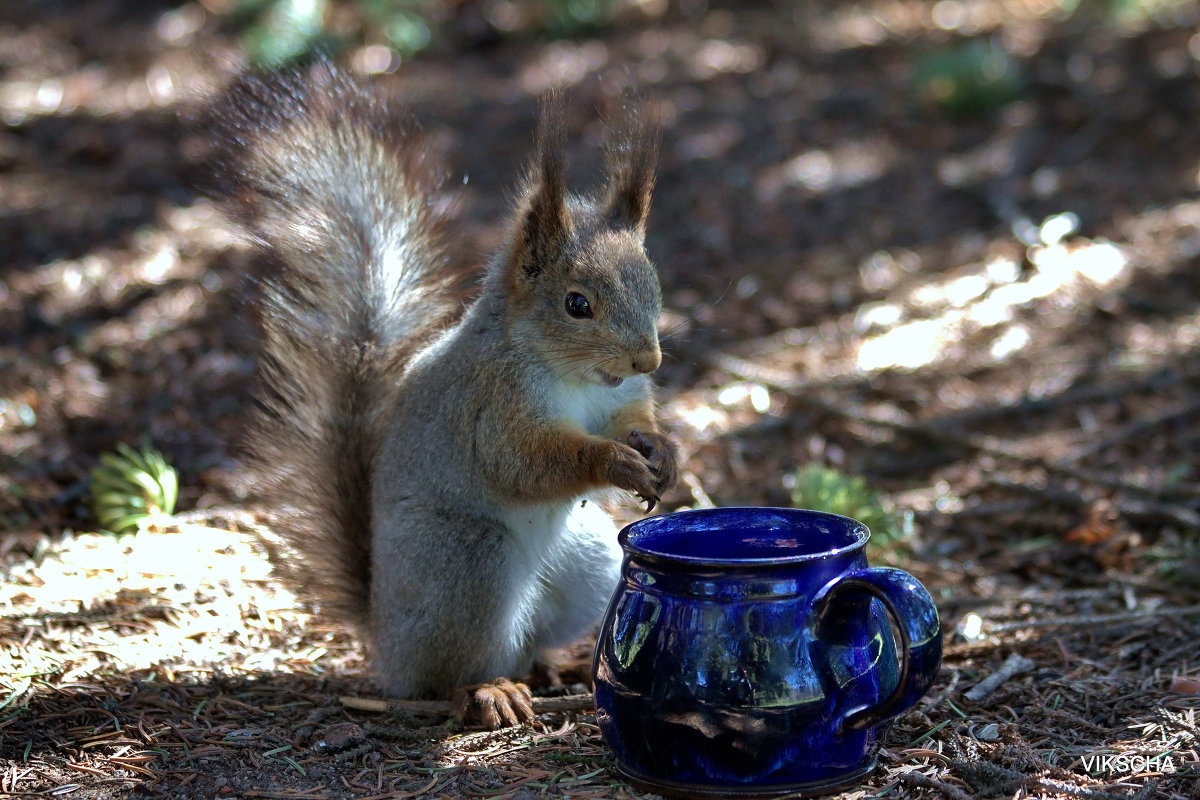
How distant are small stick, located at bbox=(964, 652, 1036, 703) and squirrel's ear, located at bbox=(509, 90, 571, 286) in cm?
122

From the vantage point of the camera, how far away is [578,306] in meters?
2.45

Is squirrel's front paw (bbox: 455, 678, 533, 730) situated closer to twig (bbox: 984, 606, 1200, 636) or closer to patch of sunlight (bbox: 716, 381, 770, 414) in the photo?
twig (bbox: 984, 606, 1200, 636)

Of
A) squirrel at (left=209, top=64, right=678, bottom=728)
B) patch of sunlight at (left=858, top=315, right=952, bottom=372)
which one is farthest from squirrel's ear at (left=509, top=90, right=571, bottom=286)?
patch of sunlight at (left=858, top=315, right=952, bottom=372)

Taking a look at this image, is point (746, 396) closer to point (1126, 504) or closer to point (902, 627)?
point (1126, 504)

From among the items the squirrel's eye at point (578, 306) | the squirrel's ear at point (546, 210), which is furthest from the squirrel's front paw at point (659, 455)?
the squirrel's ear at point (546, 210)

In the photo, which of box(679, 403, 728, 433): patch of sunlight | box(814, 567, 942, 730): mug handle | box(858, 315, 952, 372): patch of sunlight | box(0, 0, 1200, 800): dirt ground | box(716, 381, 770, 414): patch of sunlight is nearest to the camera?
box(814, 567, 942, 730): mug handle

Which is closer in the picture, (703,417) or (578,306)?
(578,306)

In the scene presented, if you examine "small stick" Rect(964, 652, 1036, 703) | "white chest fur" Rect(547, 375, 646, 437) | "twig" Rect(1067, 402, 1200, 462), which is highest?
"white chest fur" Rect(547, 375, 646, 437)

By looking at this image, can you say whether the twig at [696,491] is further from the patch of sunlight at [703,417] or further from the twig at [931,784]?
the twig at [931,784]

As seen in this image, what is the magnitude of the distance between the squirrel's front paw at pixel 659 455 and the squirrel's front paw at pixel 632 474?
28 millimetres

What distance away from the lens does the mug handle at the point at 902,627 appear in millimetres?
1850

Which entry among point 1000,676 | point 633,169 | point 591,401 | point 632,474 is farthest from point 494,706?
point 633,169

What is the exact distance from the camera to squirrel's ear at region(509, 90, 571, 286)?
→ 2.44m

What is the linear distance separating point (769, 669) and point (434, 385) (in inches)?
42.5
